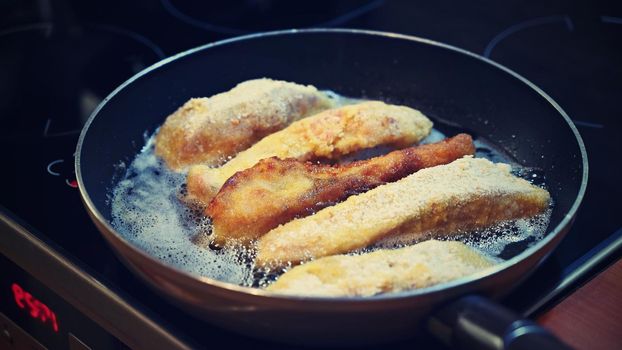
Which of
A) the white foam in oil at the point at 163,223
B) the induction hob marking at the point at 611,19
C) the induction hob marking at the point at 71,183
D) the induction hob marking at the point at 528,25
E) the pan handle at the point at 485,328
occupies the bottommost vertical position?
the induction hob marking at the point at 71,183

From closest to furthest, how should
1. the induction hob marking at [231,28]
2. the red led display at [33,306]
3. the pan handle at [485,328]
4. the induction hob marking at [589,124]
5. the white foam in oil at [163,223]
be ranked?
the pan handle at [485,328], the white foam in oil at [163,223], the red led display at [33,306], the induction hob marking at [589,124], the induction hob marking at [231,28]

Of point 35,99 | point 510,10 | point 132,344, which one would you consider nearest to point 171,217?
point 132,344

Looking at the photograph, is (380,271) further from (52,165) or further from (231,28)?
(231,28)

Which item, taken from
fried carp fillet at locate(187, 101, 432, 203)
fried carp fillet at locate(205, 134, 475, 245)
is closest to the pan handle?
fried carp fillet at locate(205, 134, 475, 245)

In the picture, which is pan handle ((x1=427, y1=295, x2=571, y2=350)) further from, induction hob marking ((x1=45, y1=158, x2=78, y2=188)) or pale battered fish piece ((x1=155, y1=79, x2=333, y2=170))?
induction hob marking ((x1=45, y1=158, x2=78, y2=188))

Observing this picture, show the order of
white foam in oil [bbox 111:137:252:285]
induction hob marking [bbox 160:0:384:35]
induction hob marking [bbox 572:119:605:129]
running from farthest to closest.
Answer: induction hob marking [bbox 160:0:384:35] → induction hob marking [bbox 572:119:605:129] → white foam in oil [bbox 111:137:252:285]

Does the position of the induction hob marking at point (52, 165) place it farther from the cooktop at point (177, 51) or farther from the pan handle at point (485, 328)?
the pan handle at point (485, 328)

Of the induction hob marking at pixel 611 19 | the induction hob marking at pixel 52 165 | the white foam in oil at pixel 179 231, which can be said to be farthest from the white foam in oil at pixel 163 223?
the induction hob marking at pixel 611 19
